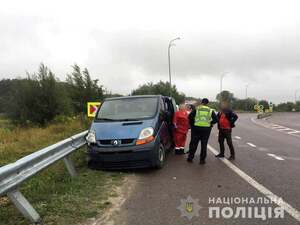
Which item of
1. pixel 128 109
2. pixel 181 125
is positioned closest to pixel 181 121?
pixel 181 125

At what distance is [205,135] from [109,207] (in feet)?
14.8

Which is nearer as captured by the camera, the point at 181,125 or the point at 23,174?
the point at 23,174

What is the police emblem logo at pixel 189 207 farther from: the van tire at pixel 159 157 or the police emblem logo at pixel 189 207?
the van tire at pixel 159 157

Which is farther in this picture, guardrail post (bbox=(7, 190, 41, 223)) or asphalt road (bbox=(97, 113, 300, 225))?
asphalt road (bbox=(97, 113, 300, 225))

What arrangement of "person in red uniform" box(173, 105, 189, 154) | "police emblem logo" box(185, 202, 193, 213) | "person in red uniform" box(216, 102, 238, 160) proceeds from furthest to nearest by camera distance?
"person in red uniform" box(173, 105, 189, 154), "person in red uniform" box(216, 102, 238, 160), "police emblem logo" box(185, 202, 193, 213)

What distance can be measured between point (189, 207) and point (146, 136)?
300cm

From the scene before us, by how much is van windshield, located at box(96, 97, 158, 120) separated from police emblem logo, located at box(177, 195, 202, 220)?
358 centimetres

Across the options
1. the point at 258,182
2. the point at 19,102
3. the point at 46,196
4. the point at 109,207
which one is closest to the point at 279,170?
the point at 258,182

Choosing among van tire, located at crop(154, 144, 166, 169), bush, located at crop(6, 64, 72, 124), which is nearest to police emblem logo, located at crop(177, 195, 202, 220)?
van tire, located at crop(154, 144, 166, 169)

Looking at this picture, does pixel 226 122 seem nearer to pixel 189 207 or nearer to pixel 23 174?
pixel 189 207

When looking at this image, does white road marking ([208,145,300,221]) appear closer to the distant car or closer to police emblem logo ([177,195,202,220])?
police emblem logo ([177,195,202,220])

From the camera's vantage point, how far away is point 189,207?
5.96 metres

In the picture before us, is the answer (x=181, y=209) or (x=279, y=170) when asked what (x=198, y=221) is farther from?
(x=279, y=170)

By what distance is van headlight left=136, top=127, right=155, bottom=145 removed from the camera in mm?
8656
